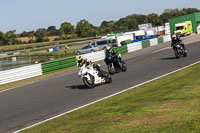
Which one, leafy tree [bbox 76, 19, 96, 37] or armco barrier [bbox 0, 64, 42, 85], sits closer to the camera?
armco barrier [bbox 0, 64, 42, 85]

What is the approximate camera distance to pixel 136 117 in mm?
6777

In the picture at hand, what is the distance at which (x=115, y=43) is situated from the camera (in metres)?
49.8

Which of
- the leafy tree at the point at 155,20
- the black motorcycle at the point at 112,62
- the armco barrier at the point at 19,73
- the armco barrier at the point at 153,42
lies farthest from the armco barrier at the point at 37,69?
the leafy tree at the point at 155,20

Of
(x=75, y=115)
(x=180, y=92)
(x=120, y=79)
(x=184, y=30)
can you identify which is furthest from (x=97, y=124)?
(x=184, y=30)

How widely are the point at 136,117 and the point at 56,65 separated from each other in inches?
758

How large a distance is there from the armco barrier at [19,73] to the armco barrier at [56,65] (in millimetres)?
577

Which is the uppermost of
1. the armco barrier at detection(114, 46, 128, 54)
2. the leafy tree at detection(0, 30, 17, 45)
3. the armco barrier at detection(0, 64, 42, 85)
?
the leafy tree at detection(0, 30, 17, 45)

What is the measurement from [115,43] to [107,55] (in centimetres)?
3321

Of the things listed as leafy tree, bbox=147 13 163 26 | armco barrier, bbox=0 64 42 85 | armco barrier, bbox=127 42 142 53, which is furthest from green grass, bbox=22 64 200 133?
leafy tree, bbox=147 13 163 26

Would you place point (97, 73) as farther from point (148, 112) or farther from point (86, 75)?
point (148, 112)

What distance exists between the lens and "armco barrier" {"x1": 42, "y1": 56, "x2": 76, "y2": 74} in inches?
966

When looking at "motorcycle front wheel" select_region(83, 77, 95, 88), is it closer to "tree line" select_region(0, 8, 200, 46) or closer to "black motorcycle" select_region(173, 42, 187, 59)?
"black motorcycle" select_region(173, 42, 187, 59)

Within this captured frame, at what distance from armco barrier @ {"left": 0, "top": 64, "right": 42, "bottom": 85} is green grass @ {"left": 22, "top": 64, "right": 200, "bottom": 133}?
1352 centimetres

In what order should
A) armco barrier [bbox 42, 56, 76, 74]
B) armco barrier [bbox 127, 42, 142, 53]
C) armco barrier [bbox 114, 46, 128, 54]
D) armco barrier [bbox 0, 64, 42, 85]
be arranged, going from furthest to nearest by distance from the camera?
armco barrier [bbox 127, 42, 142, 53] < armco barrier [bbox 114, 46, 128, 54] < armco barrier [bbox 42, 56, 76, 74] < armco barrier [bbox 0, 64, 42, 85]
